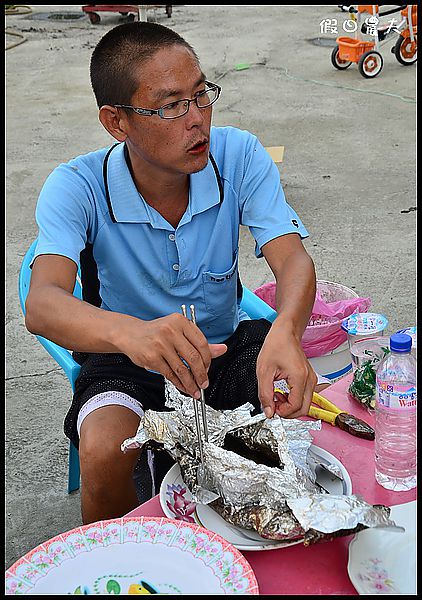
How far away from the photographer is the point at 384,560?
3.88ft

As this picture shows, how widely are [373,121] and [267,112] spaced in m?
0.88

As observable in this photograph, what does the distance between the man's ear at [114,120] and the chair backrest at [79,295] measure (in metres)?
0.38

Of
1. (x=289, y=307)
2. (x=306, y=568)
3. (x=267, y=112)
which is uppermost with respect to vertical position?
(x=289, y=307)

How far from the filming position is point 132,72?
175 cm

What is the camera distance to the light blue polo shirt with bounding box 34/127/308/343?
188 cm

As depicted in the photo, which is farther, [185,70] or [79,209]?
[79,209]

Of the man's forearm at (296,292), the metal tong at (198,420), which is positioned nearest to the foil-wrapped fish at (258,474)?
the metal tong at (198,420)

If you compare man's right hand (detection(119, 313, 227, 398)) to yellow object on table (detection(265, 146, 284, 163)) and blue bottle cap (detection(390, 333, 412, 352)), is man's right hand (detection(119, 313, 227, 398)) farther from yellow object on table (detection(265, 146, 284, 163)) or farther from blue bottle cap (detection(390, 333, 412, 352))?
yellow object on table (detection(265, 146, 284, 163))

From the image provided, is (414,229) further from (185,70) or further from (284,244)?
(185,70)

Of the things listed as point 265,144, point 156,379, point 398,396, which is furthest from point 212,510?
point 265,144

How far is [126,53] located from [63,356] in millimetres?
792

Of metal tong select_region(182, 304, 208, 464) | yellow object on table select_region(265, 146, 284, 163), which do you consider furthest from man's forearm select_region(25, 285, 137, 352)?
yellow object on table select_region(265, 146, 284, 163)

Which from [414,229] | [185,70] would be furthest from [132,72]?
[414,229]

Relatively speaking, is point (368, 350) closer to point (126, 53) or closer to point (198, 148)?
point (198, 148)
